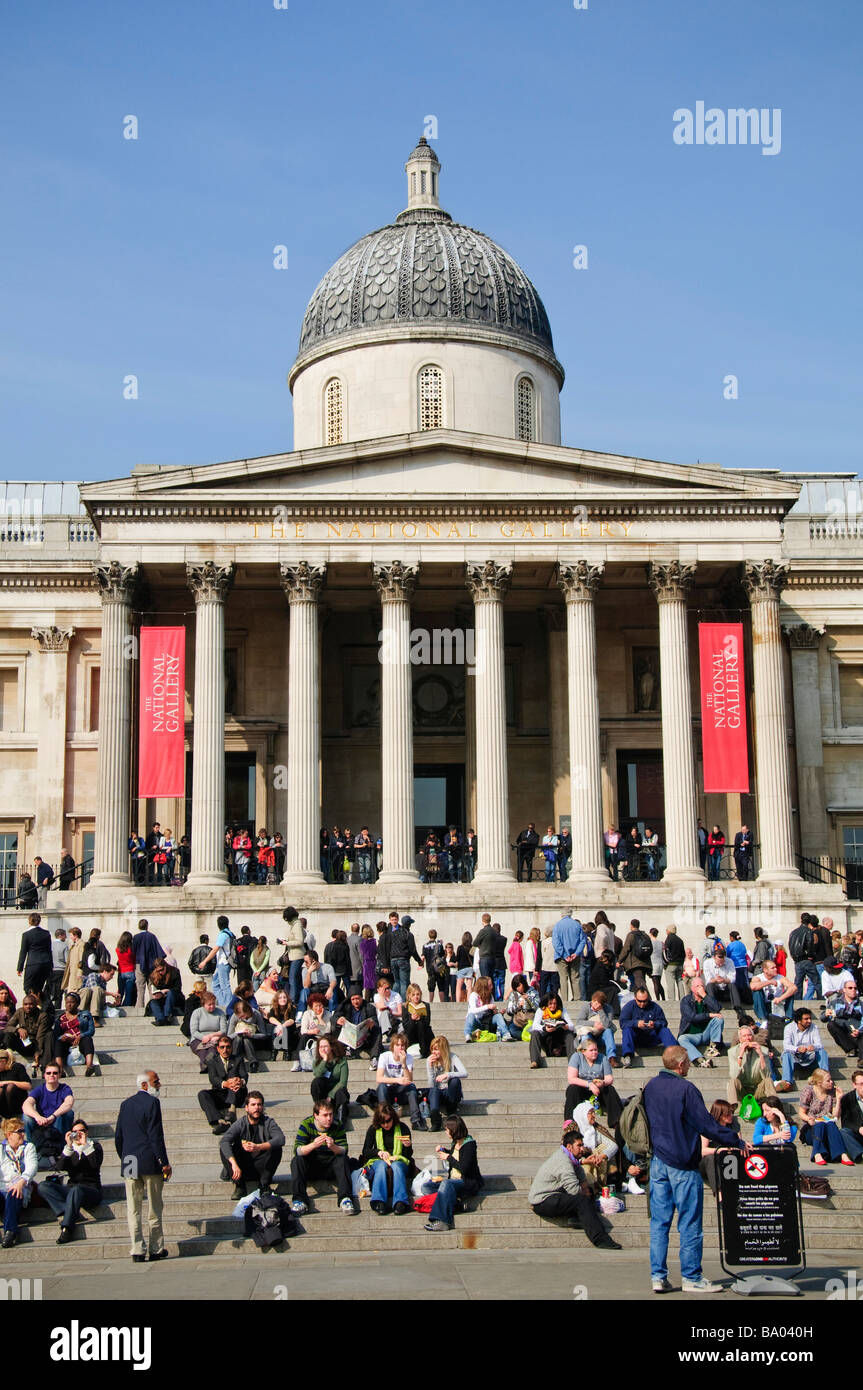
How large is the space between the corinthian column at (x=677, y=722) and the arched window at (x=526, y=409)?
26.9 feet

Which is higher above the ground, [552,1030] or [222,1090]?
[552,1030]

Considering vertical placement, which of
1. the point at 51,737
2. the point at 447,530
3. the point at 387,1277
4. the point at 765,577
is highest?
the point at 447,530

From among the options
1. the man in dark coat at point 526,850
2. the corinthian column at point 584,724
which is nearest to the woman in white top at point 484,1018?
the corinthian column at point 584,724

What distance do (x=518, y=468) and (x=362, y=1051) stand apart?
58.6ft

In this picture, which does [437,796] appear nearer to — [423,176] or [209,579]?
[209,579]

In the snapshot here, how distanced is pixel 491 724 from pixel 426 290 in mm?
13802

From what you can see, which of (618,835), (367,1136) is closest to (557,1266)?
(367,1136)

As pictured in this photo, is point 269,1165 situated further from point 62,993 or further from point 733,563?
point 733,563

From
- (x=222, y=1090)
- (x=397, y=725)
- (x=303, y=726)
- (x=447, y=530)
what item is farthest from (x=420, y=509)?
(x=222, y=1090)

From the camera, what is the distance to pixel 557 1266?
53.3 ft

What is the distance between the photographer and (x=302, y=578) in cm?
3831

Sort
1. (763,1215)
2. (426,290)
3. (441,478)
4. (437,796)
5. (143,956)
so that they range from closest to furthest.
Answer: (763,1215) → (143,956) → (441,478) → (437,796) → (426,290)

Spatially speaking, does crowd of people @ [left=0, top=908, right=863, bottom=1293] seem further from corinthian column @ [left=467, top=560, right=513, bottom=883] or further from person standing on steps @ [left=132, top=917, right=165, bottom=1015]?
→ corinthian column @ [left=467, top=560, right=513, bottom=883]

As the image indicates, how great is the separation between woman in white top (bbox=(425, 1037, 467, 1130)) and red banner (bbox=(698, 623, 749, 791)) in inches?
667
